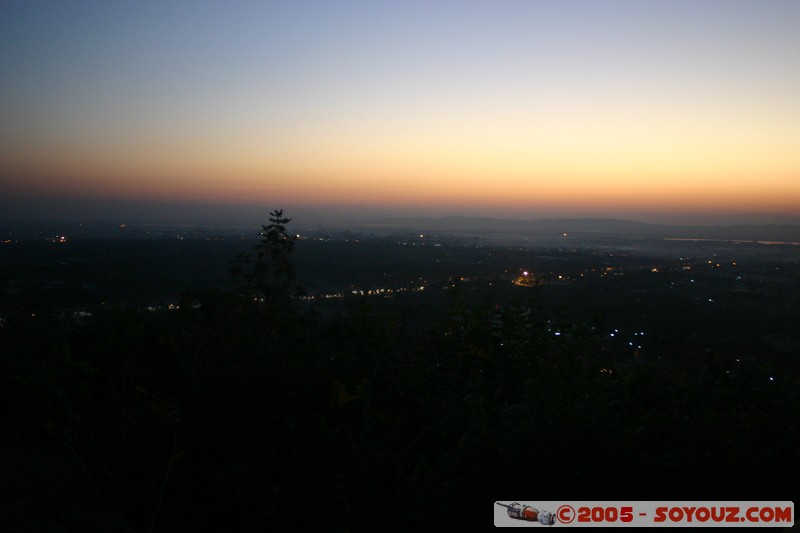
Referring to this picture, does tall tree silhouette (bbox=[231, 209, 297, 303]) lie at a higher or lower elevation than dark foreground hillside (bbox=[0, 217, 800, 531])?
higher

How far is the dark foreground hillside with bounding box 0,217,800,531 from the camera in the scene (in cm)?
224

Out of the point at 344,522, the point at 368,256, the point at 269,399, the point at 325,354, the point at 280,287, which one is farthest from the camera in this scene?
the point at 368,256

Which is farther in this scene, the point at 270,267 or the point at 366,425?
the point at 270,267

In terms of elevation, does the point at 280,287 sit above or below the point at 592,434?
above

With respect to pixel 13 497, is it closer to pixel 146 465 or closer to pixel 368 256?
pixel 146 465

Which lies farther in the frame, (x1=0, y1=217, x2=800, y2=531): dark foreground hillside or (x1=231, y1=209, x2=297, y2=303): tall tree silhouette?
(x1=231, y1=209, x2=297, y2=303): tall tree silhouette

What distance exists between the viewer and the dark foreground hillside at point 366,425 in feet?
7.36

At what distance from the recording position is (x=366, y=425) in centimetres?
253

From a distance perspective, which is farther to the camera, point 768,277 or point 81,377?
point 768,277

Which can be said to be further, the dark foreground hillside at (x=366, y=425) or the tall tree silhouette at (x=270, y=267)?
the tall tree silhouette at (x=270, y=267)

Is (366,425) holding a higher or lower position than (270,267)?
lower

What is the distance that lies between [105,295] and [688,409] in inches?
577

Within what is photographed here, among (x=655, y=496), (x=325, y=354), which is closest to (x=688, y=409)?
(x=655, y=496)

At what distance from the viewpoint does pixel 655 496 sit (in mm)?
2213
